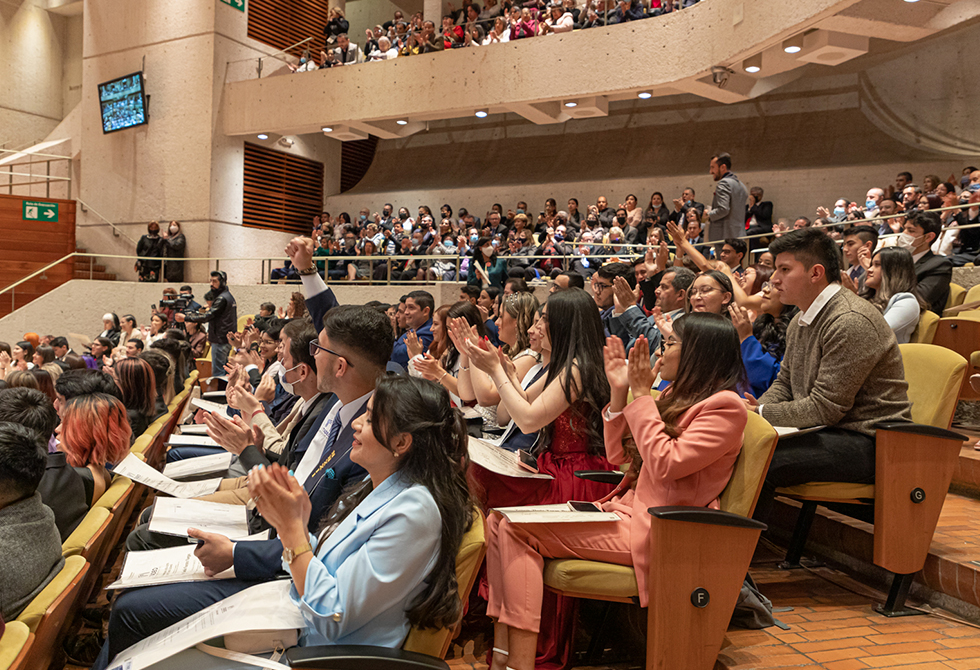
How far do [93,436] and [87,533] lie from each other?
2.48 feet

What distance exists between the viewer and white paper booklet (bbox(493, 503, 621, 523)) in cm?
203

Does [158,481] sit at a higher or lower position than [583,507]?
lower

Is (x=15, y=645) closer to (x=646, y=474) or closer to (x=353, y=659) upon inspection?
(x=353, y=659)

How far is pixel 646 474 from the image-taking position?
7.29 feet

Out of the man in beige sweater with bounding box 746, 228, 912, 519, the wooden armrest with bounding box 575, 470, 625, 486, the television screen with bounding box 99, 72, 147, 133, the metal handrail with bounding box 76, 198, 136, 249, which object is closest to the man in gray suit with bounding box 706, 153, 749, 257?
the man in beige sweater with bounding box 746, 228, 912, 519

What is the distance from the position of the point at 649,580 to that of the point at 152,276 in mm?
11881

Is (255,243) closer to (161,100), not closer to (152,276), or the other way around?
(152,276)

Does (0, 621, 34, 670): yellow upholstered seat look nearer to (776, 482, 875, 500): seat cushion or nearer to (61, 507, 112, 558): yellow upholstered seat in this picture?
(61, 507, 112, 558): yellow upholstered seat

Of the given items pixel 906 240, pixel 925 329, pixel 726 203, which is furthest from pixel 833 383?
pixel 726 203

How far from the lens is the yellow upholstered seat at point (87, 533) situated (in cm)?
204

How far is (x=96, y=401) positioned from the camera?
283 cm

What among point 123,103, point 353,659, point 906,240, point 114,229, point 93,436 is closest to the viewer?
point 353,659

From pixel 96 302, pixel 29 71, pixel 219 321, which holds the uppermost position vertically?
pixel 29 71

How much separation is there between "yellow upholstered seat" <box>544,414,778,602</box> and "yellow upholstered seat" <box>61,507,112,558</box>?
128 cm
